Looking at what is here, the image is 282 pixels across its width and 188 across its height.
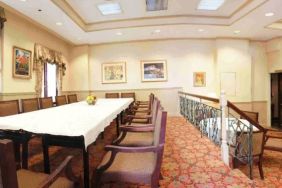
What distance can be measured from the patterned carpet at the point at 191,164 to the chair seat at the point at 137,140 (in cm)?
41

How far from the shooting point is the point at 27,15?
4.86 m

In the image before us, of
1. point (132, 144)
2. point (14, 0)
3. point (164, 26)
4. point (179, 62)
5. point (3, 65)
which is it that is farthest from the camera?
point (179, 62)

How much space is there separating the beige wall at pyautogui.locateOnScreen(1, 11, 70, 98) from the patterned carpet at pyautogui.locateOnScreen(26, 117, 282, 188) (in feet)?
5.46

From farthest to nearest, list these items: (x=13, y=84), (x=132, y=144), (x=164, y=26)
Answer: (x=164, y=26) < (x=13, y=84) < (x=132, y=144)

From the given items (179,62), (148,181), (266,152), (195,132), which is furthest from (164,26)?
(148,181)

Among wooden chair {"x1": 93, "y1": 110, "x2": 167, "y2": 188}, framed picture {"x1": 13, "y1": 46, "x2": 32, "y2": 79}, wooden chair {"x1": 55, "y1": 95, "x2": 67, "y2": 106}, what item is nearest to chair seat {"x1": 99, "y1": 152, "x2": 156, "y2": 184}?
wooden chair {"x1": 93, "y1": 110, "x2": 167, "y2": 188}

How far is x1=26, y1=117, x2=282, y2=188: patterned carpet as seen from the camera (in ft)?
7.22

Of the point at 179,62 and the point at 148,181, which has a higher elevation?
the point at 179,62

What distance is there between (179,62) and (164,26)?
1.91 m

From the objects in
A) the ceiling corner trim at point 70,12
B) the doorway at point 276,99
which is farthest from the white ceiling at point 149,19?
the doorway at point 276,99

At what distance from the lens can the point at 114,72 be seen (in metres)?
7.70

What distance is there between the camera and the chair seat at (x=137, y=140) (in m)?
2.34

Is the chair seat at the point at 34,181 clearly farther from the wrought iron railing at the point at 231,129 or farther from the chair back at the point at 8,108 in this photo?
the chair back at the point at 8,108

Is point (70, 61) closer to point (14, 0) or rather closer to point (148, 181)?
point (14, 0)
